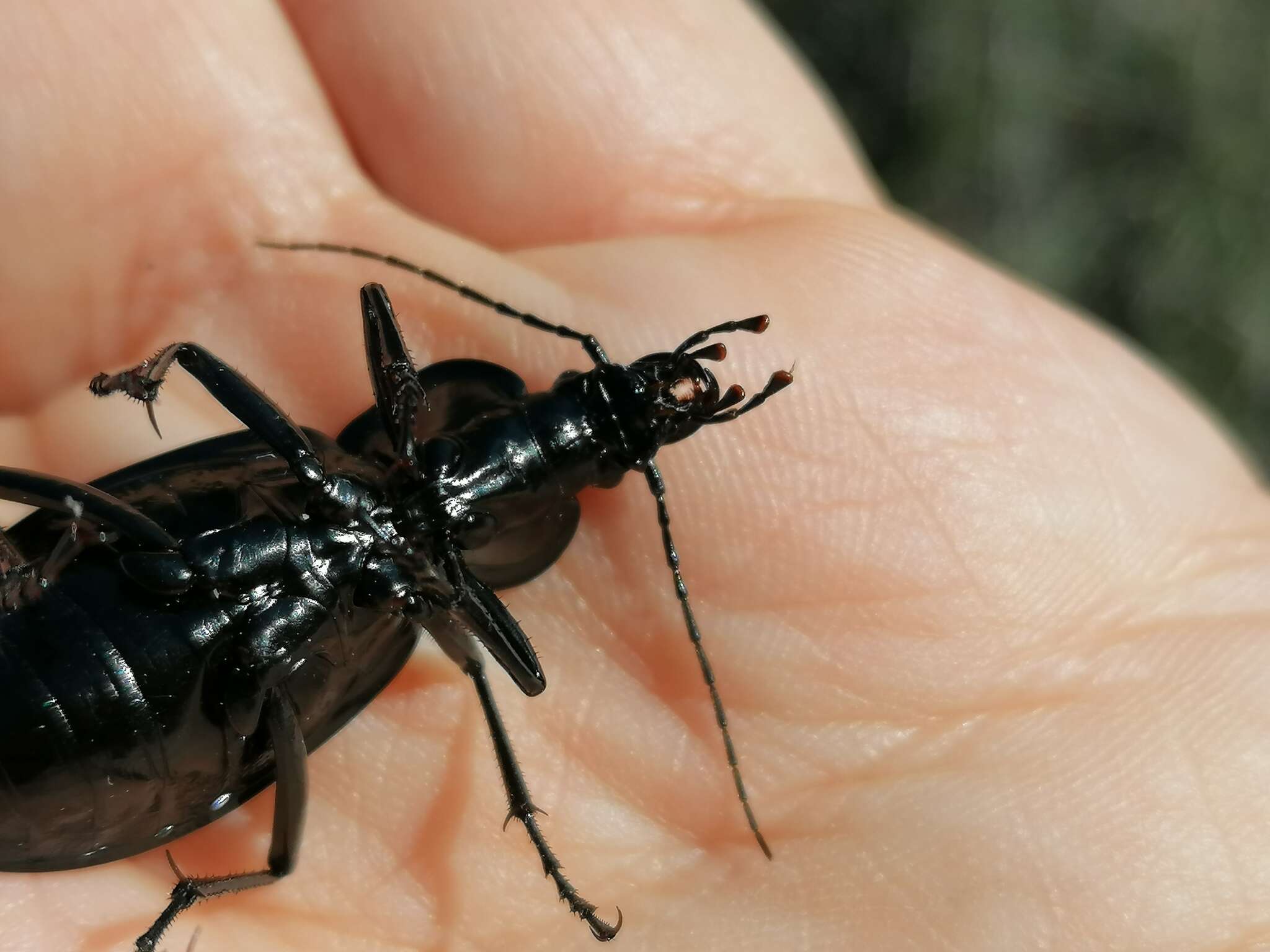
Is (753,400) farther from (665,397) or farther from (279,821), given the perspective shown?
(279,821)

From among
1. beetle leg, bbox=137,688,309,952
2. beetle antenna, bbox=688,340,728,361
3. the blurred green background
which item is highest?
beetle antenna, bbox=688,340,728,361

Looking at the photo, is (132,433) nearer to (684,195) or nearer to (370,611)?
(370,611)

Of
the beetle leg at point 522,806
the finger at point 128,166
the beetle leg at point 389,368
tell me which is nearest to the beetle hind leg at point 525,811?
the beetle leg at point 522,806

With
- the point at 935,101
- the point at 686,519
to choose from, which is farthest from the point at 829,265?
the point at 935,101

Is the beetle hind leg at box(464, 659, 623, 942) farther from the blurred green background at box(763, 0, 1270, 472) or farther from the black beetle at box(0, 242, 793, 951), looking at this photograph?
the blurred green background at box(763, 0, 1270, 472)

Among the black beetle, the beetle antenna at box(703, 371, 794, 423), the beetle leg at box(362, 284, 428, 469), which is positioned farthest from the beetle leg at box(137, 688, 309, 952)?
the beetle antenna at box(703, 371, 794, 423)

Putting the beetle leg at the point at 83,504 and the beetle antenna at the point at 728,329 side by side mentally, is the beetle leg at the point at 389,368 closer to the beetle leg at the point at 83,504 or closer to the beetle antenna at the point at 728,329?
the beetle leg at the point at 83,504
